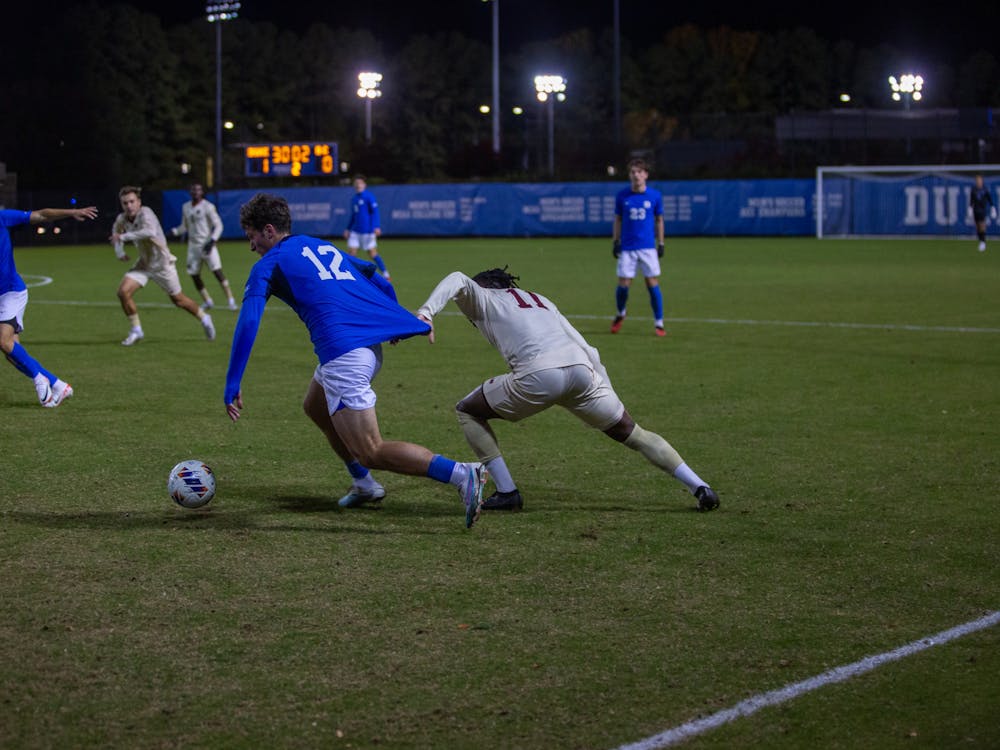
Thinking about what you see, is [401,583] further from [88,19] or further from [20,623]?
[88,19]

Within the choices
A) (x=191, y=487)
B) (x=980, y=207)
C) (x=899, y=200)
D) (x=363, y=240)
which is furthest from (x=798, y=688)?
(x=899, y=200)

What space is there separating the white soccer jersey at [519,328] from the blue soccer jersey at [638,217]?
9983mm

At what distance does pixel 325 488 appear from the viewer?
A: 856 cm

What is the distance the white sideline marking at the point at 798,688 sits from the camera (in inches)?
178

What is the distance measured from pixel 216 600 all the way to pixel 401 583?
2.90 ft

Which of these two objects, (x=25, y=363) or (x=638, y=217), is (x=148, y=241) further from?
(x=638, y=217)

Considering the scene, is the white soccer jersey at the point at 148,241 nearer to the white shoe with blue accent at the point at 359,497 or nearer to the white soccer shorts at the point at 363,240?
the white shoe with blue accent at the point at 359,497

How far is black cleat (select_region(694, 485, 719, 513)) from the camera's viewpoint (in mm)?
7715

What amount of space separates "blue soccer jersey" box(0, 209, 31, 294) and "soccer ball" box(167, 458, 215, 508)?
4823mm

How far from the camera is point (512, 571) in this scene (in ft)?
21.6

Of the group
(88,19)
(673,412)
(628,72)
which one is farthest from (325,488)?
(628,72)

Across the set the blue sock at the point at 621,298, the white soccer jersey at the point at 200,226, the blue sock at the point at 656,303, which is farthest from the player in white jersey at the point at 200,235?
the blue sock at the point at 656,303

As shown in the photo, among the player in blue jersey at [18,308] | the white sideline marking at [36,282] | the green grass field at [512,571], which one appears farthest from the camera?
the white sideline marking at [36,282]

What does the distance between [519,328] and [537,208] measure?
43825mm
